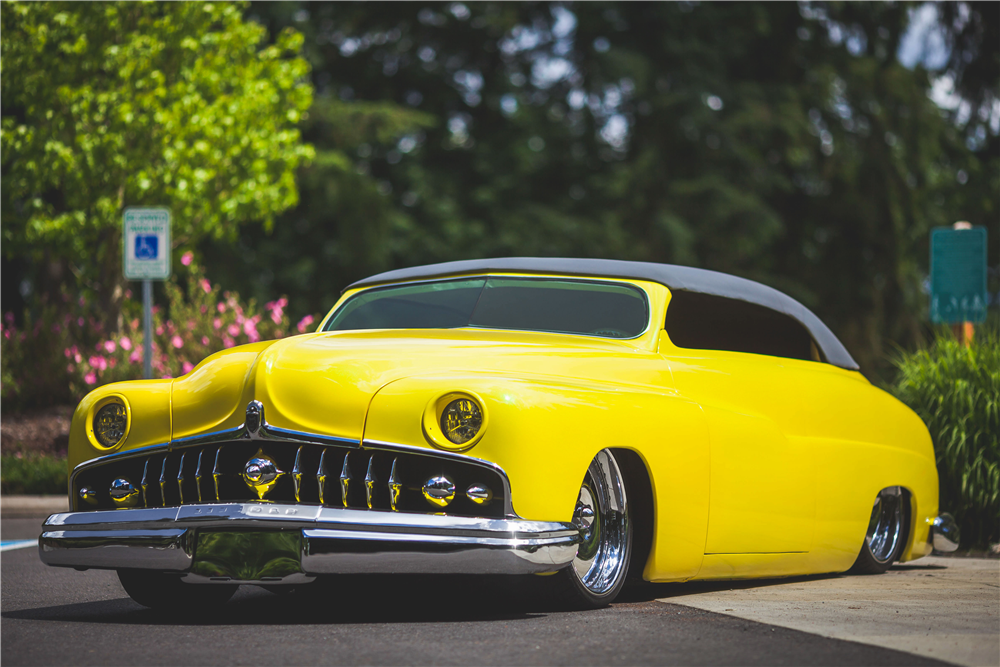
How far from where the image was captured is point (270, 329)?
15.0 meters

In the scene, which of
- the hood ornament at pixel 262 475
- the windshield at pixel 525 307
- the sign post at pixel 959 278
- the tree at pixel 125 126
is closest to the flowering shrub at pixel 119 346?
the tree at pixel 125 126

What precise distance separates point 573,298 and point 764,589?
163 centimetres

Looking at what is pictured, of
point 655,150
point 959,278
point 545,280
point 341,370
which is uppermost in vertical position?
point 655,150

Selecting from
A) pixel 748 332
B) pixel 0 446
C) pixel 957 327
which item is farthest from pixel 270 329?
pixel 748 332

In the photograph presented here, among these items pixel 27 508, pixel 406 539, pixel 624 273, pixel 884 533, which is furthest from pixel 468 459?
pixel 27 508

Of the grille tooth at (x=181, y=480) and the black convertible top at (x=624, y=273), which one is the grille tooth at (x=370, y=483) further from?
the black convertible top at (x=624, y=273)

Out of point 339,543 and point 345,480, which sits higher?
point 345,480

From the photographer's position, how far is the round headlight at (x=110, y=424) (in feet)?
17.3

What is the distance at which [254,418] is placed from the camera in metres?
4.82

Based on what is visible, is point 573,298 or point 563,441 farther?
point 573,298

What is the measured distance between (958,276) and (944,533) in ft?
11.3

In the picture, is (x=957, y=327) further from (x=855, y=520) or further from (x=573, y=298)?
(x=573, y=298)

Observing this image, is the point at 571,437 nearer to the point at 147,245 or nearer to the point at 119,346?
the point at 147,245

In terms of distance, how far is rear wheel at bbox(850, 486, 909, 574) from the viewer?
702 cm
